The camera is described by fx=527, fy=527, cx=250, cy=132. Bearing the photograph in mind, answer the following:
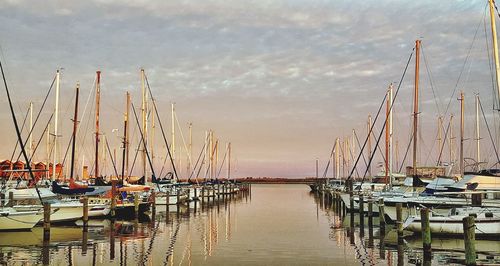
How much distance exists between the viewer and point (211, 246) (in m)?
29.8

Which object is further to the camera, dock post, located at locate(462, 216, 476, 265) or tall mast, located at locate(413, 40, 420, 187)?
tall mast, located at locate(413, 40, 420, 187)

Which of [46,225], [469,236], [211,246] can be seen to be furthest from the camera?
[211,246]

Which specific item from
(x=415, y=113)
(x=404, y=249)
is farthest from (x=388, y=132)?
(x=404, y=249)

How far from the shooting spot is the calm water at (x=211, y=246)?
24688 millimetres

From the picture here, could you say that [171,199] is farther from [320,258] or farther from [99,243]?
[320,258]

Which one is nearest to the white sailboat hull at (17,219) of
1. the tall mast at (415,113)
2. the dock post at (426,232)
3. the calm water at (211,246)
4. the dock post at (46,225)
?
the calm water at (211,246)

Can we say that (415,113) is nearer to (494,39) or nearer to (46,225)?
(494,39)

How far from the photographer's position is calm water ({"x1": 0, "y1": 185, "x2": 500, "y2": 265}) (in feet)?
81.0

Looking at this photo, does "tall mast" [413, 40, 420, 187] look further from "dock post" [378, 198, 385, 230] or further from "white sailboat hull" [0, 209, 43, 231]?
"white sailboat hull" [0, 209, 43, 231]

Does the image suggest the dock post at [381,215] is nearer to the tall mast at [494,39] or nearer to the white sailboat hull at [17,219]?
the tall mast at [494,39]

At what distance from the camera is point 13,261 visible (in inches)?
926

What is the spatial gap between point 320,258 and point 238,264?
463cm

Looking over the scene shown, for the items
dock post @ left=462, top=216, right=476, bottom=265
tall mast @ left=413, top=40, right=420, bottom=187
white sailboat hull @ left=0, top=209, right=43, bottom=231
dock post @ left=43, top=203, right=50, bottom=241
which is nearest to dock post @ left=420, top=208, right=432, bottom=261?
dock post @ left=462, top=216, right=476, bottom=265

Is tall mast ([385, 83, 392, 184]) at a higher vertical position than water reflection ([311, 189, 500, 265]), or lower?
higher
